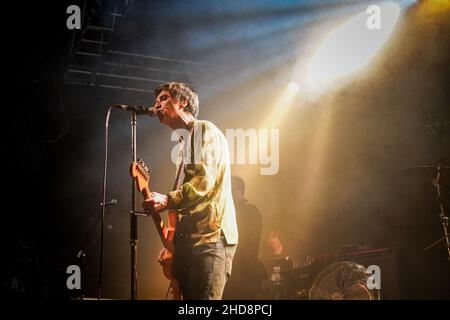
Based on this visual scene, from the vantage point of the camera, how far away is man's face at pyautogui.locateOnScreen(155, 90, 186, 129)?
3201 millimetres

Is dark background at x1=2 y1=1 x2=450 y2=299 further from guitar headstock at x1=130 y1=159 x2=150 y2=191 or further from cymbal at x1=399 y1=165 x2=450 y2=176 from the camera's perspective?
guitar headstock at x1=130 y1=159 x2=150 y2=191

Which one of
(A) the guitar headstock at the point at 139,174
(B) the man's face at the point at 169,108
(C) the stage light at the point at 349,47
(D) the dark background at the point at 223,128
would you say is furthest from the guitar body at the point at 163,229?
(C) the stage light at the point at 349,47

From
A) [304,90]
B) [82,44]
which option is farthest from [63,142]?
[304,90]

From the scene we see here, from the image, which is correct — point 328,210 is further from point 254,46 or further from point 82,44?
point 82,44

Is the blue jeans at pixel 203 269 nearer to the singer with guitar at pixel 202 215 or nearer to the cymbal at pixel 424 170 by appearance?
the singer with guitar at pixel 202 215

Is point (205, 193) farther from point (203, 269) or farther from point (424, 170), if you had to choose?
point (424, 170)

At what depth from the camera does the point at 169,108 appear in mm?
3217

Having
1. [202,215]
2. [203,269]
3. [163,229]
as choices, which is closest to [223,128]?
[163,229]

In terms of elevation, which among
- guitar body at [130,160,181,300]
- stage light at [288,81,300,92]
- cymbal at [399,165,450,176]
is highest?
stage light at [288,81,300,92]

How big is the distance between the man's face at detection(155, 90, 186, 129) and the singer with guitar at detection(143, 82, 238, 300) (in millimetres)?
218

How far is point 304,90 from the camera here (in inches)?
315

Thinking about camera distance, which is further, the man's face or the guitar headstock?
the man's face

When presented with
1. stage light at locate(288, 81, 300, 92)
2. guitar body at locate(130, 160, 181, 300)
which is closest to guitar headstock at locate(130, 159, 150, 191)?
guitar body at locate(130, 160, 181, 300)
